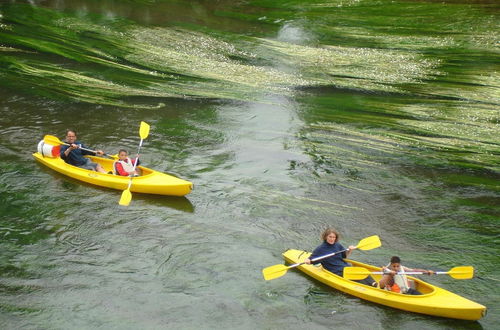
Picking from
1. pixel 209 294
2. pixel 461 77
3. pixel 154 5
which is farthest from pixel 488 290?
pixel 154 5

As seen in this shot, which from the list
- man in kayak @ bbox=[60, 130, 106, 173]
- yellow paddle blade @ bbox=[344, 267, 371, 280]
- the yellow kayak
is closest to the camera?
the yellow kayak

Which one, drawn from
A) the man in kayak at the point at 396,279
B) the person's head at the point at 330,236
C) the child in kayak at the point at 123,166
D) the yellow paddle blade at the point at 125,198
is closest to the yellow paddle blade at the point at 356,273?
the man in kayak at the point at 396,279

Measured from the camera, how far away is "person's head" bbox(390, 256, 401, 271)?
24.6ft

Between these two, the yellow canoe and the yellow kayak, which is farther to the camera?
the yellow canoe

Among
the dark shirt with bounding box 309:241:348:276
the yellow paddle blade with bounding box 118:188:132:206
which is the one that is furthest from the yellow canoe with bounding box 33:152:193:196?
the dark shirt with bounding box 309:241:348:276

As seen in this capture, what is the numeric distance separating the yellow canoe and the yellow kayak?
318cm

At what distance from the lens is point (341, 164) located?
1170 cm

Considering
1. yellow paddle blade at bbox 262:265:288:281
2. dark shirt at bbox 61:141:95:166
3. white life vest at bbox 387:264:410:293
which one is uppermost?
dark shirt at bbox 61:141:95:166

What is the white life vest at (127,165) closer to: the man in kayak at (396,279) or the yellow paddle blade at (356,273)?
the yellow paddle blade at (356,273)

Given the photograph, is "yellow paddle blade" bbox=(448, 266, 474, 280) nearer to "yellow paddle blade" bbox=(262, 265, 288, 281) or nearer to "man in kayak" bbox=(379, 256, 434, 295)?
"man in kayak" bbox=(379, 256, 434, 295)

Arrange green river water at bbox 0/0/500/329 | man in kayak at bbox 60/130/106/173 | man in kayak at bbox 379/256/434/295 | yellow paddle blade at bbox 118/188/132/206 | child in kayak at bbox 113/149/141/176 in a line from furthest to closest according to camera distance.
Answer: man in kayak at bbox 60/130/106/173, child in kayak at bbox 113/149/141/176, yellow paddle blade at bbox 118/188/132/206, green river water at bbox 0/0/500/329, man in kayak at bbox 379/256/434/295

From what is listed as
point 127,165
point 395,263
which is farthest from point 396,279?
point 127,165

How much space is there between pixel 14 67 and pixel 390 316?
40.5 ft

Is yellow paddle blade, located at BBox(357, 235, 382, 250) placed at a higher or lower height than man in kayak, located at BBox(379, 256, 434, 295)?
higher
